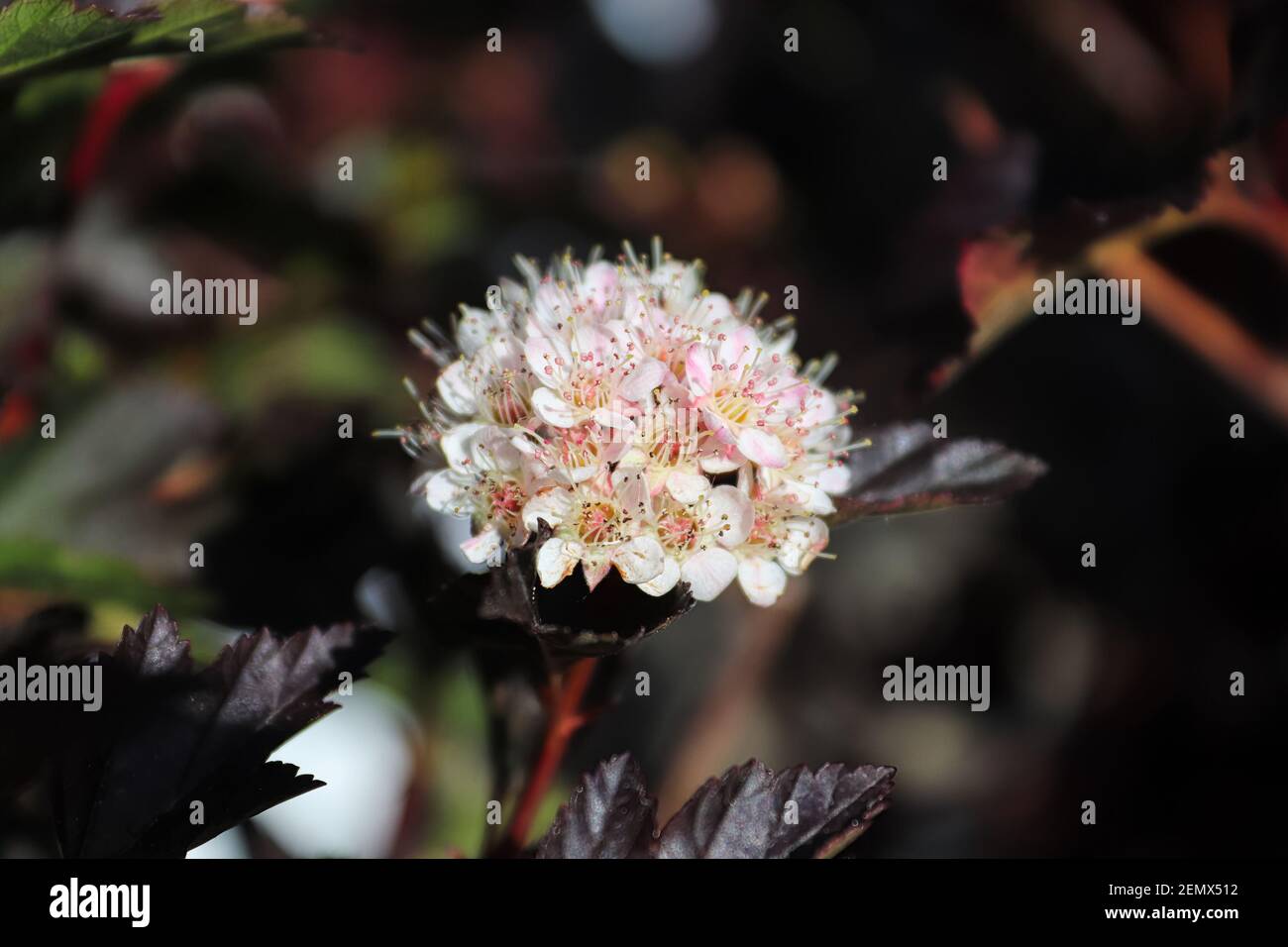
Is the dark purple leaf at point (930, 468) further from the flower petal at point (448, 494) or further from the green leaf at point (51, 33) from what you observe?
the green leaf at point (51, 33)

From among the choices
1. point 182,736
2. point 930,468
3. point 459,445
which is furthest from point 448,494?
point 930,468

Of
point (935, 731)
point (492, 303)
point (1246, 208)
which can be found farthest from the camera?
point (935, 731)

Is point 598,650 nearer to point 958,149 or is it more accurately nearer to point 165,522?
point 165,522

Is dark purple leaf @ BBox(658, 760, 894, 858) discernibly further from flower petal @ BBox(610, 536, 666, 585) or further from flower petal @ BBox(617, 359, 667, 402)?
flower petal @ BBox(617, 359, 667, 402)

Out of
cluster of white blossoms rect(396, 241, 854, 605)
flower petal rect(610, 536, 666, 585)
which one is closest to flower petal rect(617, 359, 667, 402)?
cluster of white blossoms rect(396, 241, 854, 605)
